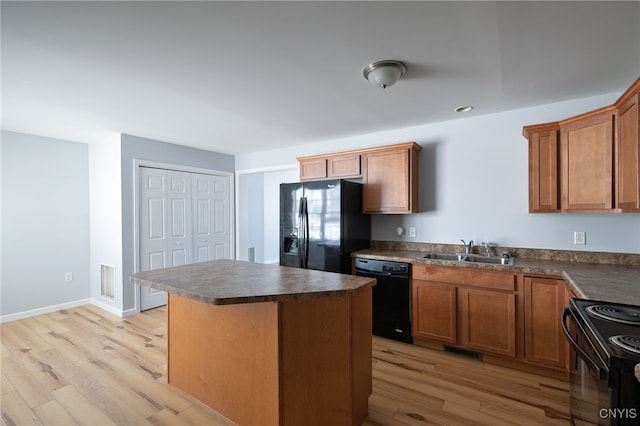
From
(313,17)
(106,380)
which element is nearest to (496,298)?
(313,17)

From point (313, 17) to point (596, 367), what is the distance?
79.5 inches

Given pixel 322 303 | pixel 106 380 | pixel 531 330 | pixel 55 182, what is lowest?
pixel 106 380

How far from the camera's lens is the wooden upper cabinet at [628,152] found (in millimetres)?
1861

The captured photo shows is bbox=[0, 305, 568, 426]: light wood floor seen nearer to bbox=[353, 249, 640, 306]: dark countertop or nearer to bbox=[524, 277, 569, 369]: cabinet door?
bbox=[524, 277, 569, 369]: cabinet door

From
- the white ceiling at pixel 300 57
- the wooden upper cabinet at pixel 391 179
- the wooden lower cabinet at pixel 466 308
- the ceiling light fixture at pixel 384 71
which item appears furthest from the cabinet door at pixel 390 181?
the ceiling light fixture at pixel 384 71

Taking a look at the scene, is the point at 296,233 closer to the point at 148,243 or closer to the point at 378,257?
the point at 378,257

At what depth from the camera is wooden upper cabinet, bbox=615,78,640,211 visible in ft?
6.11

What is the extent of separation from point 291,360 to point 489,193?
261 centimetres

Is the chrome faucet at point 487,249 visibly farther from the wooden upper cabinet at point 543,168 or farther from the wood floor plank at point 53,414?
the wood floor plank at point 53,414

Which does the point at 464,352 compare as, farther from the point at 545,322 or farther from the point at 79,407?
the point at 79,407

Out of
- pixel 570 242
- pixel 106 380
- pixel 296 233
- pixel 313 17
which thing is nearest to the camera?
pixel 313 17

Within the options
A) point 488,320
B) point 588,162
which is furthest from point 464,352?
point 588,162

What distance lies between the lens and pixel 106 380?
2.34 m

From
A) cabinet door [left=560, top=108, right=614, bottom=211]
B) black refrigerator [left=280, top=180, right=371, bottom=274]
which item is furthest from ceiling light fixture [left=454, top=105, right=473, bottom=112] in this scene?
black refrigerator [left=280, top=180, right=371, bottom=274]
